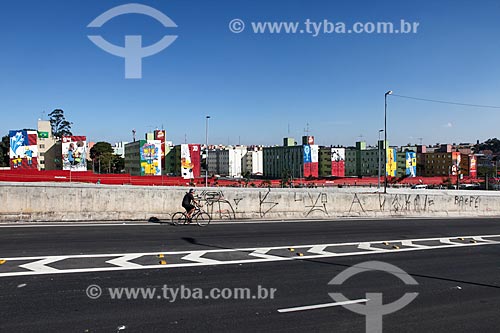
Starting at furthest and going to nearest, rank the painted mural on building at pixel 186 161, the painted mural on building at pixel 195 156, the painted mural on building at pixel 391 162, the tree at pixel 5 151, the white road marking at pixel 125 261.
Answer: the painted mural on building at pixel 391 162 < the painted mural on building at pixel 195 156 < the painted mural on building at pixel 186 161 < the tree at pixel 5 151 < the white road marking at pixel 125 261

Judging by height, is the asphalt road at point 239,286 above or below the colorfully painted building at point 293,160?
below

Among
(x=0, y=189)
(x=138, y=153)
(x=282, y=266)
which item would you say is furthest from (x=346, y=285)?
(x=138, y=153)

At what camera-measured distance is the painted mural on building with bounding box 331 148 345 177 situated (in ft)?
511

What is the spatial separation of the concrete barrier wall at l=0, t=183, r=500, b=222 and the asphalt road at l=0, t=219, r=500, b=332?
3247mm

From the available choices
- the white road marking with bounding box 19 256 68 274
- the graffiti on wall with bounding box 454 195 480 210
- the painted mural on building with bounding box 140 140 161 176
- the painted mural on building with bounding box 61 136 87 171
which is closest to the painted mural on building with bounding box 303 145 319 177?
the painted mural on building with bounding box 140 140 161 176

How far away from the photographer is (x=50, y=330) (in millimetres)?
6148

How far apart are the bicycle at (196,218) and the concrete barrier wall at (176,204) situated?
3.19 feet

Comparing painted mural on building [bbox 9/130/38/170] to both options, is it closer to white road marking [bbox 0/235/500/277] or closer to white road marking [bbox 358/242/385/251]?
white road marking [bbox 0/235/500/277]

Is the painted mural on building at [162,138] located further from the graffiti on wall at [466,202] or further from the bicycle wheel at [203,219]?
the bicycle wheel at [203,219]

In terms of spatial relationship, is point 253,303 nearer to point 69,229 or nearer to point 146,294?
point 146,294

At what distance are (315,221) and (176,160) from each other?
12561cm

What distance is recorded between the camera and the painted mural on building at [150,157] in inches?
5153

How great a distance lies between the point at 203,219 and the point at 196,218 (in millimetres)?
697

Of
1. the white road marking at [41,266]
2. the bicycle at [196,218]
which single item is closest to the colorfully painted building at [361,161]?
the bicycle at [196,218]
